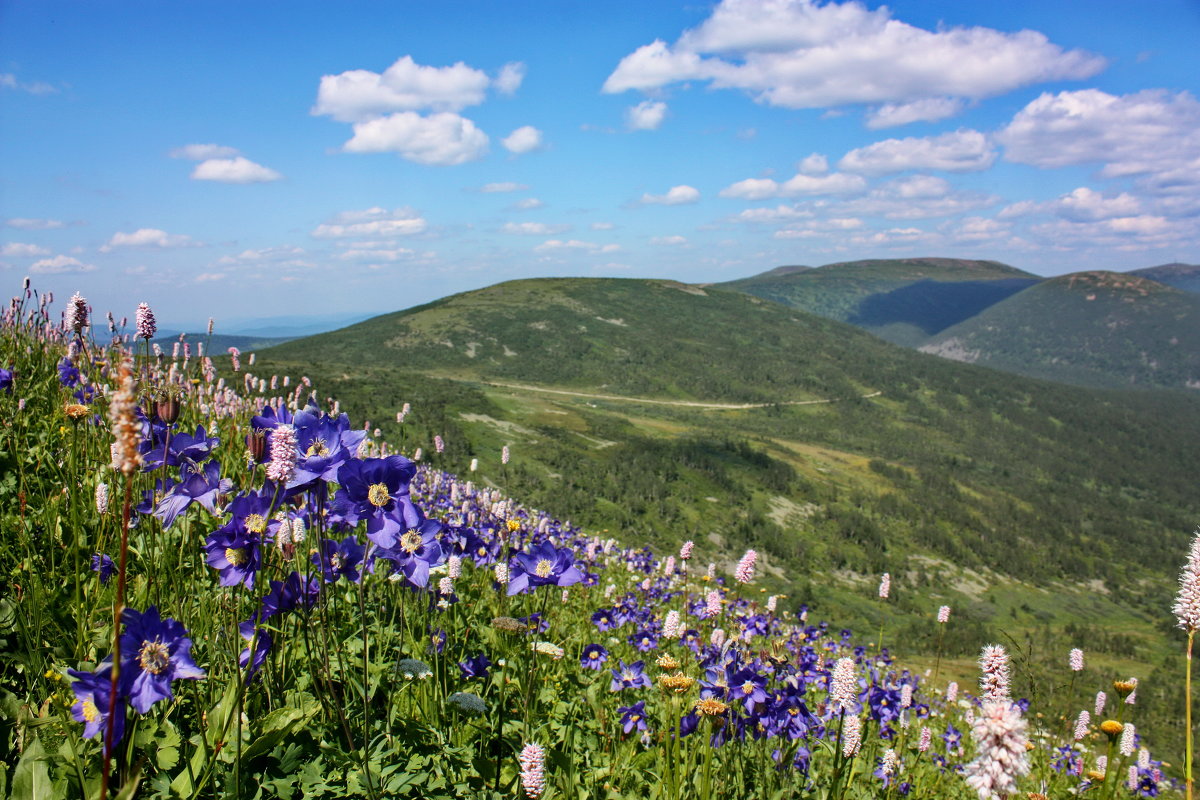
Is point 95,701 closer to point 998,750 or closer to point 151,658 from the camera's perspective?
point 151,658

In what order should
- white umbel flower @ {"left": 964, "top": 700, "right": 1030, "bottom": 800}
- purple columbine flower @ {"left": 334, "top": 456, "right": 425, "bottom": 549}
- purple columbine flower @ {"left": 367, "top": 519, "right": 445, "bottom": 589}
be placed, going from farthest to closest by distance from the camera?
purple columbine flower @ {"left": 367, "top": 519, "right": 445, "bottom": 589}, purple columbine flower @ {"left": 334, "top": 456, "right": 425, "bottom": 549}, white umbel flower @ {"left": 964, "top": 700, "right": 1030, "bottom": 800}

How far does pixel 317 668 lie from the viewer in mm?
2793

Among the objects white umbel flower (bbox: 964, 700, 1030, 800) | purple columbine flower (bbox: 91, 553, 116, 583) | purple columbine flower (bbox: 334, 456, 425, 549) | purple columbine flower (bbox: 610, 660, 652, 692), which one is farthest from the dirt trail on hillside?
white umbel flower (bbox: 964, 700, 1030, 800)

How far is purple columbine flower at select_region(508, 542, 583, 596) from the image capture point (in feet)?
9.70

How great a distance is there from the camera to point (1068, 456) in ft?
337

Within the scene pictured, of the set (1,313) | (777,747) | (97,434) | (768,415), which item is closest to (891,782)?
(777,747)

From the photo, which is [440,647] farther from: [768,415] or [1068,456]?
[1068,456]

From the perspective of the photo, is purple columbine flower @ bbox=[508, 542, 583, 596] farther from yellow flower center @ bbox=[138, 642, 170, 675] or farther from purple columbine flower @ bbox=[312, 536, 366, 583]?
yellow flower center @ bbox=[138, 642, 170, 675]

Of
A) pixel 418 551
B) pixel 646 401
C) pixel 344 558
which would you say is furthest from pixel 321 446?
pixel 646 401

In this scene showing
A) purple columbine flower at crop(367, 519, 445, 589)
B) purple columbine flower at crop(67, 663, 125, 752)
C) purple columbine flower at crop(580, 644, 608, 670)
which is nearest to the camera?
purple columbine flower at crop(67, 663, 125, 752)

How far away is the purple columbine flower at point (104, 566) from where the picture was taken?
9.82 feet

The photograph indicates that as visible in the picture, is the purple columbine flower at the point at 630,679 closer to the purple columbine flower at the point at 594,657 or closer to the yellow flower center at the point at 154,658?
the purple columbine flower at the point at 594,657

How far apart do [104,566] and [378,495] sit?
176cm

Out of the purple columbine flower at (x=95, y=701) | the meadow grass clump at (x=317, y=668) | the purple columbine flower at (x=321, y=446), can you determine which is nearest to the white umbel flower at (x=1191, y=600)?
the meadow grass clump at (x=317, y=668)
